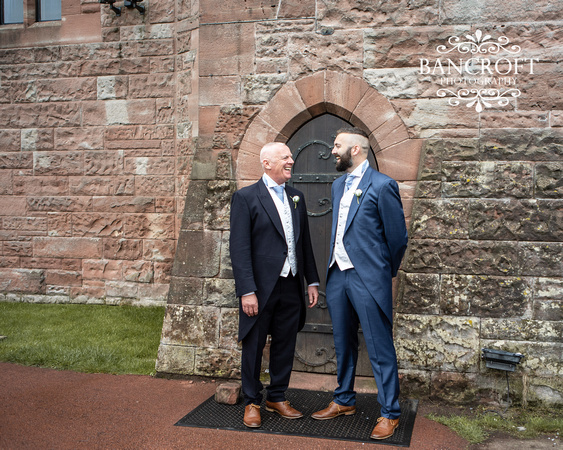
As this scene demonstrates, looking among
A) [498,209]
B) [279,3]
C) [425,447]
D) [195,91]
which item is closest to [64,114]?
[195,91]

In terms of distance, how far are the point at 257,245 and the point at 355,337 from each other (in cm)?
98

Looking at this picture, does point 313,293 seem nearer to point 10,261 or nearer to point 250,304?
point 250,304

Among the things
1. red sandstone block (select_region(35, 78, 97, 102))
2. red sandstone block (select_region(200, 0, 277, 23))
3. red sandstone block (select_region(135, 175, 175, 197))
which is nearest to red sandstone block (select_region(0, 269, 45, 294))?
red sandstone block (select_region(135, 175, 175, 197))

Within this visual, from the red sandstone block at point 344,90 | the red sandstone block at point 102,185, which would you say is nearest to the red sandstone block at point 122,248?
the red sandstone block at point 102,185

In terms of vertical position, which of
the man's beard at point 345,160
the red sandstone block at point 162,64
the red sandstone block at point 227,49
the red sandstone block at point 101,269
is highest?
the red sandstone block at point 162,64

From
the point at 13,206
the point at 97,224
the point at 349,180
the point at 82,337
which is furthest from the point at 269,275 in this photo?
the point at 13,206

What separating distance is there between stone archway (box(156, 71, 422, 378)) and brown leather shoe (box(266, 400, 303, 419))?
32.6 inches

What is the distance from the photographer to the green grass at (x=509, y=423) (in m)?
3.95

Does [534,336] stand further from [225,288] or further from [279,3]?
[279,3]

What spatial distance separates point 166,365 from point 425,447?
2444mm

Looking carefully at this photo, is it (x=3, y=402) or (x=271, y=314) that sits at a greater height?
(x=271, y=314)

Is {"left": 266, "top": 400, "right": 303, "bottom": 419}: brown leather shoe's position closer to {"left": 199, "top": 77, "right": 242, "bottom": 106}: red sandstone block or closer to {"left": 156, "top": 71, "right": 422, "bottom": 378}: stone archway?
{"left": 156, "top": 71, "right": 422, "bottom": 378}: stone archway

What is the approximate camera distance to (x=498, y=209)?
463 cm

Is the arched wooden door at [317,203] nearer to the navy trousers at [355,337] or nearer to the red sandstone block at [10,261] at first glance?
the navy trousers at [355,337]
